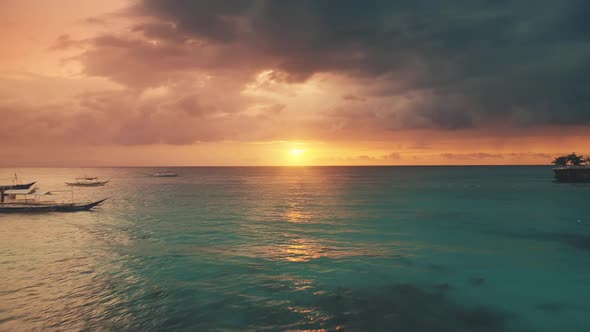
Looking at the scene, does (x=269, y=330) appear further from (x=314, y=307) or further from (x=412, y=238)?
(x=412, y=238)

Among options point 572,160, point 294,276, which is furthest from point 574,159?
point 294,276

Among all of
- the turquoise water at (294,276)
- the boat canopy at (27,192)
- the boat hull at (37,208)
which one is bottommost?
the turquoise water at (294,276)

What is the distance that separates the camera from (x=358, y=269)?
2736 cm

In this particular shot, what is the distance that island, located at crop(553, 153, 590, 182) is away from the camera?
131 m

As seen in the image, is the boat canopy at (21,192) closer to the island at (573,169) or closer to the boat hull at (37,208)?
the boat hull at (37,208)

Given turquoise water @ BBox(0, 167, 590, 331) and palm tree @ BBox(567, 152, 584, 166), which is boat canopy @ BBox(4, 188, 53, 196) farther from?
palm tree @ BBox(567, 152, 584, 166)

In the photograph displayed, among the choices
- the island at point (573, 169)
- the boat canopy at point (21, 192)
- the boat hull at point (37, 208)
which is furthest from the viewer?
the island at point (573, 169)

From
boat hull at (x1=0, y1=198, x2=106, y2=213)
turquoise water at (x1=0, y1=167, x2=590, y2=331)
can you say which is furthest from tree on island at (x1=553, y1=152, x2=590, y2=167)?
boat hull at (x1=0, y1=198, x2=106, y2=213)

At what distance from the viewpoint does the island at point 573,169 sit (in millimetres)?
131375

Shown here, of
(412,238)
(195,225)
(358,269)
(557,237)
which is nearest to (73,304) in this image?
(358,269)

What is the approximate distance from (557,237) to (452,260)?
Result: 67.6 feet

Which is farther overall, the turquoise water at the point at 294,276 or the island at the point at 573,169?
the island at the point at 573,169

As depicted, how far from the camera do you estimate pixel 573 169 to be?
13350cm

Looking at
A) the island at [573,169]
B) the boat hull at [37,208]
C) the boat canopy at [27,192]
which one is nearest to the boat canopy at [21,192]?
the boat canopy at [27,192]
